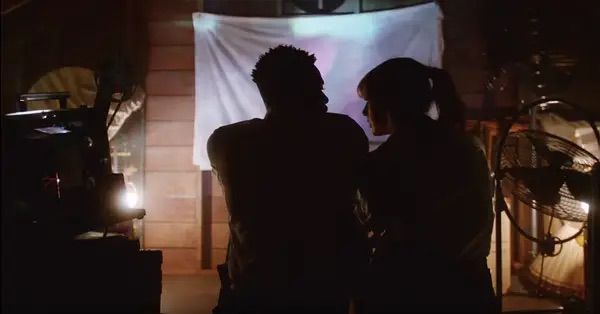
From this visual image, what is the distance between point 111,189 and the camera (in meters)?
3.63

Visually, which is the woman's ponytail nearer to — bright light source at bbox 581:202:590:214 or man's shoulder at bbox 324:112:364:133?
man's shoulder at bbox 324:112:364:133

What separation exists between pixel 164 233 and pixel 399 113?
18.8ft

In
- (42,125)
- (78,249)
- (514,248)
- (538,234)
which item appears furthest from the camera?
(514,248)

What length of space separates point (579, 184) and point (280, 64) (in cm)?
250

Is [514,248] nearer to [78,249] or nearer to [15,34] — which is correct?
[78,249]

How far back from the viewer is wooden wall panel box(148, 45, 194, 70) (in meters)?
8.00

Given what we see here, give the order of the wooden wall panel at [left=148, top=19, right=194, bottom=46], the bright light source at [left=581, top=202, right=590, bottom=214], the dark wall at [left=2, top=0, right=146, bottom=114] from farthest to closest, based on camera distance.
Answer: the dark wall at [left=2, top=0, right=146, bottom=114]
the wooden wall panel at [left=148, top=19, right=194, bottom=46]
the bright light source at [left=581, top=202, right=590, bottom=214]

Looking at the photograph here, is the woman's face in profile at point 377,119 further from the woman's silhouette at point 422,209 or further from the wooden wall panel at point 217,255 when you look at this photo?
the wooden wall panel at point 217,255

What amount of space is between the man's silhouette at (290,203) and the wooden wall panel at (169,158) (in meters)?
5.21

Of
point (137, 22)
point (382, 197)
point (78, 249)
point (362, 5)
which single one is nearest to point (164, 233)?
point (137, 22)

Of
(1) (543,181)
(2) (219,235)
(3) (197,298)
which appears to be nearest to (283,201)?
(1) (543,181)

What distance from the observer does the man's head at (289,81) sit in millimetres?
2949

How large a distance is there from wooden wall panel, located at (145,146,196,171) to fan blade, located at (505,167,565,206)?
4.61 metres

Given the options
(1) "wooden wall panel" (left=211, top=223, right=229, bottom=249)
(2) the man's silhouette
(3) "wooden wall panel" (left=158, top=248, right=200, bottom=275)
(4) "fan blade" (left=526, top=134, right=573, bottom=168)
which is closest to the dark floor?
(3) "wooden wall panel" (left=158, top=248, right=200, bottom=275)
